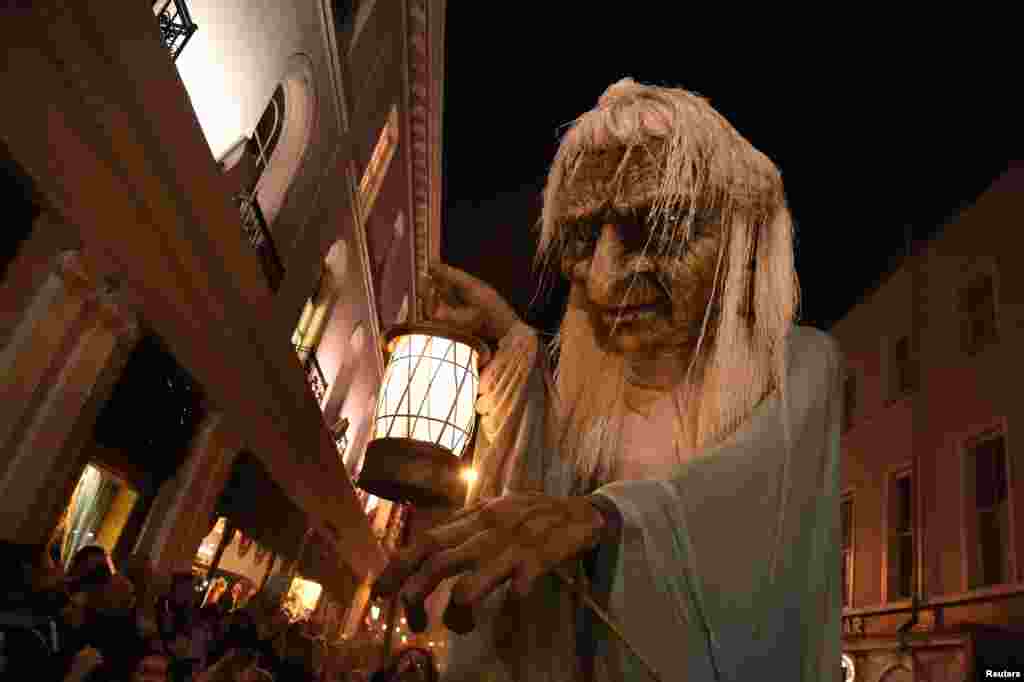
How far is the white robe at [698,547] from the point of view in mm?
817

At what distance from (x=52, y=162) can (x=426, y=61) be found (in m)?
8.49

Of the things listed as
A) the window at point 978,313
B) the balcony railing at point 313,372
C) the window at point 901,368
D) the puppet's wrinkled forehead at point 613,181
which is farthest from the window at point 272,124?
the window at point 901,368

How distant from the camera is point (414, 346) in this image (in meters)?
1.58

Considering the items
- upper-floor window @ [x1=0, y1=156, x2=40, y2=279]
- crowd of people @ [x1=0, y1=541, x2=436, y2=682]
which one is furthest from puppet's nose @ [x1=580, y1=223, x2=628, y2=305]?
upper-floor window @ [x1=0, y1=156, x2=40, y2=279]

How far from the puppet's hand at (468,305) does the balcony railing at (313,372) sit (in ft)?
30.6

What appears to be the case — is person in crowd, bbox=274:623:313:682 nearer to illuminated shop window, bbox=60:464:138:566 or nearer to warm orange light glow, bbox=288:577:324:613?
illuminated shop window, bbox=60:464:138:566

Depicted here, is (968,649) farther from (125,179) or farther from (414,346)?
(125,179)

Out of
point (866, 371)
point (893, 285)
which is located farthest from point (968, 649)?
point (893, 285)

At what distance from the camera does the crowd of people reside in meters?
3.19

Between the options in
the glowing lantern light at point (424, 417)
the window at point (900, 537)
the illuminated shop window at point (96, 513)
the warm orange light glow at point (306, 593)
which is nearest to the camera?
the glowing lantern light at point (424, 417)

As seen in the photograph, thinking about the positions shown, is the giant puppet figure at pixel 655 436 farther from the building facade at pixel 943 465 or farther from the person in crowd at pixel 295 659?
the building facade at pixel 943 465

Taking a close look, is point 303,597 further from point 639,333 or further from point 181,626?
point 639,333

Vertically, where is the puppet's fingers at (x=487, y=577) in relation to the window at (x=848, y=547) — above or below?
below

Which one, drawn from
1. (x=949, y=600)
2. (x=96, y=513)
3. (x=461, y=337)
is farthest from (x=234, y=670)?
(x=949, y=600)
